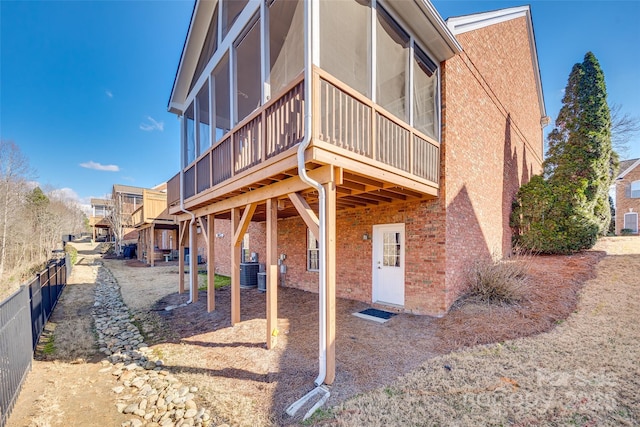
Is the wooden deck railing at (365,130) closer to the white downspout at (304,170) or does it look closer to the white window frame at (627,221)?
the white downspout at (304,170)

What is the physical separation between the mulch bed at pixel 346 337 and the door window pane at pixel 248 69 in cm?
453

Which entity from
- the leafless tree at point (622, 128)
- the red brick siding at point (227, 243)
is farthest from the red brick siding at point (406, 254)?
the leafless tree at point (622, 128)

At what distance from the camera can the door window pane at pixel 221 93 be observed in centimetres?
702

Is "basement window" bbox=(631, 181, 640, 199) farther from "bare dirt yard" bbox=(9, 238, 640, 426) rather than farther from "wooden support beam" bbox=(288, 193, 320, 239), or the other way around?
"wooden support beam" bbox=(288, 193, 320, 239)

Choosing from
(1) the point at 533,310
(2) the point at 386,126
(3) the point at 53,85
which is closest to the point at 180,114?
(2) the point at 386,126

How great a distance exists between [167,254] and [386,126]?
20.9 metres

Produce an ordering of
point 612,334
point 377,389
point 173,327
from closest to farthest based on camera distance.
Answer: point 377,389 < point 612,334 < point 173,327

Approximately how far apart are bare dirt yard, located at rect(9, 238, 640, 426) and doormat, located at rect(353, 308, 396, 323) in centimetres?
20

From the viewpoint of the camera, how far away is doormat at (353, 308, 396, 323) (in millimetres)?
6164

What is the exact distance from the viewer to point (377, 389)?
11.5ft

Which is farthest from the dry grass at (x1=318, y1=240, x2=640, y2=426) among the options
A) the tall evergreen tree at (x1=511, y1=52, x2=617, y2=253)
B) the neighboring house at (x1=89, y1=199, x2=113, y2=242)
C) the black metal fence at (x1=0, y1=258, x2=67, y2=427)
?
the neighboring house at (x1=89, y1=199, x2=113, y2=242)

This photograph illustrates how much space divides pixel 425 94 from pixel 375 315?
522cm

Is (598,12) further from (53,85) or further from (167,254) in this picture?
(167,254)

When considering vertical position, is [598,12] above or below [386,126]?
above
